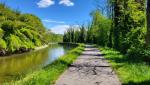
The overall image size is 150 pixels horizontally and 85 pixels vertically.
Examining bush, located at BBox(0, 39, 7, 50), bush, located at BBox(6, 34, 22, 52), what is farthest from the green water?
bush, located at BBox(6, 34, 22, 52)

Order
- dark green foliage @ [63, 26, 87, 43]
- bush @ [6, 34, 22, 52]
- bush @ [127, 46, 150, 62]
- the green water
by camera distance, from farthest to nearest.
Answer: dark green foliage @ [63, 26, 87, 43] < bush @ [6, 34, 22, 52] < the green water < bush @ [127, 46, 150, 62]

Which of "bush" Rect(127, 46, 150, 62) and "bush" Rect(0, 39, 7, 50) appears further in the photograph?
"bush" Rect(0, 39, 7, 50)

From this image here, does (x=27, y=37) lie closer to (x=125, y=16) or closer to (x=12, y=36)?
(x=12, y=36)

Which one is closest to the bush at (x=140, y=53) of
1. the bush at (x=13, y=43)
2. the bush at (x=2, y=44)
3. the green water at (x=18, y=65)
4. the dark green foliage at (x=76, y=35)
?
the green water at (x=18, y=65)

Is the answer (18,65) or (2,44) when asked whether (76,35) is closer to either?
(2,44)

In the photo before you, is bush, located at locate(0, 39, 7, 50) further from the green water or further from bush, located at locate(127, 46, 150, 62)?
bush, located at locate(127, 46, 150, 62)

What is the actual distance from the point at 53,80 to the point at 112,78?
2506 millimetres

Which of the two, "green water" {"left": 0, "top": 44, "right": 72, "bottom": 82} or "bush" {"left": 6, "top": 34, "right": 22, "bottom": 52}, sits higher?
"bush" {"left": 6, "top": 34, "right": 22, "bottom": 52}

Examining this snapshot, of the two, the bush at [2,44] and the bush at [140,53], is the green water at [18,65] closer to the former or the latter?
the bush at [2,44]

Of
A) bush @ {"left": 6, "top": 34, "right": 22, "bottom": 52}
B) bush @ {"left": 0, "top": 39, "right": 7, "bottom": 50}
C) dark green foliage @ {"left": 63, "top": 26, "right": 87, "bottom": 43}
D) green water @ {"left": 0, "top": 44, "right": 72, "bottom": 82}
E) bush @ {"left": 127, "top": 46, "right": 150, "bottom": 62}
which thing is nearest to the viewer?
bush @ {"left": 127, "top": 46, "right": 150, "bottom": 62}

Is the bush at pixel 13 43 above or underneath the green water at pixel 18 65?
above

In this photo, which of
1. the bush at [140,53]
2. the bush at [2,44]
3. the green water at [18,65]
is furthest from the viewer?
the bush at [2,44]

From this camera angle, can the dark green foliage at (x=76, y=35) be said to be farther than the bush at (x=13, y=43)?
Yes

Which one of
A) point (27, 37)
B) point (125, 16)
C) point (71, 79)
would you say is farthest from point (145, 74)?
point (27, 37)
